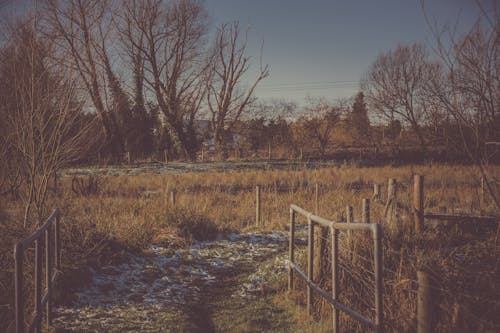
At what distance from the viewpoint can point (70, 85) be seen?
22.5 ft

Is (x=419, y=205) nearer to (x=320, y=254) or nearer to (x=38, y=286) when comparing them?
(x=320, y=254)

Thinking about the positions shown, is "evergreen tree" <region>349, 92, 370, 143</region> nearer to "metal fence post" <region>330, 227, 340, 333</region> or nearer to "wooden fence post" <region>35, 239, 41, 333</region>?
"metal fence post" <region>330, 227, 340, 333</region>

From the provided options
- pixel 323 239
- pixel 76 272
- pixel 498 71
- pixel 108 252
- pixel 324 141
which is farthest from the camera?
pixel 324 141

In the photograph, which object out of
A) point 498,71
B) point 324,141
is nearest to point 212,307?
point 498,71

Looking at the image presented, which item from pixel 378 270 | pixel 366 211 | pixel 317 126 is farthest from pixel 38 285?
pixel 317 126

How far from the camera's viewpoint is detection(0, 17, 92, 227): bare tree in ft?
21.1

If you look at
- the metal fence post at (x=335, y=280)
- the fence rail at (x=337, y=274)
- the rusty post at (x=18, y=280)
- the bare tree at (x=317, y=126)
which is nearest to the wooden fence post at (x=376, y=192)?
the fence rail at (x=337, y=274)

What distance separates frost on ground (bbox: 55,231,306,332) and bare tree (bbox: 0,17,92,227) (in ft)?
5.24

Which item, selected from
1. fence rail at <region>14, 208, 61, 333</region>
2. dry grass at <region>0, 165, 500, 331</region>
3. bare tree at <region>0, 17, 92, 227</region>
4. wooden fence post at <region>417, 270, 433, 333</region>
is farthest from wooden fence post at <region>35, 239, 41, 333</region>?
wooden fence post at <region>417, 270, 433, 333</region>

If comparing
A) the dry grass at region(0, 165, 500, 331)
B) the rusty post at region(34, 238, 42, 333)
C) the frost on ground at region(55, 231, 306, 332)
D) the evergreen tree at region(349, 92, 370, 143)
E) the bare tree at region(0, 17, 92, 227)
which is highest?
the evergreen tree at region(349, 92, 370, 143)

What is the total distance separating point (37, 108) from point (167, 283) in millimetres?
3447

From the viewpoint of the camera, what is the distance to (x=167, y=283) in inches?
282

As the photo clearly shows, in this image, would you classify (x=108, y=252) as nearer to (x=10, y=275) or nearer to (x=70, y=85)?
(x=10, y=275)

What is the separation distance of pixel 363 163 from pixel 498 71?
28.6 meters
